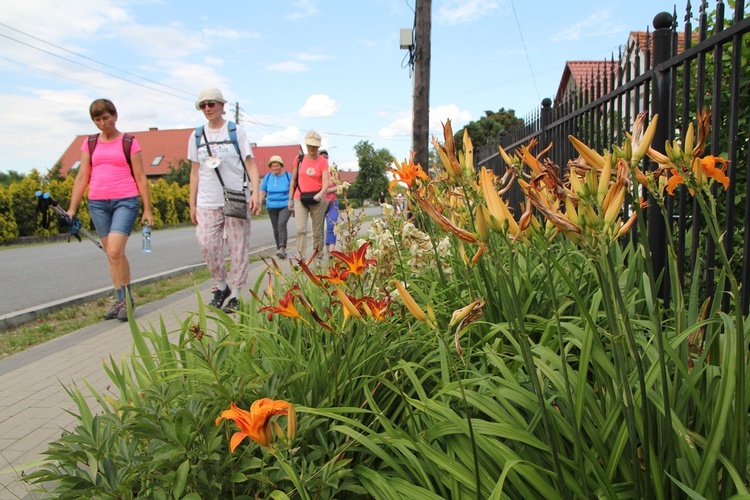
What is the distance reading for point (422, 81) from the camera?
27.8 feet

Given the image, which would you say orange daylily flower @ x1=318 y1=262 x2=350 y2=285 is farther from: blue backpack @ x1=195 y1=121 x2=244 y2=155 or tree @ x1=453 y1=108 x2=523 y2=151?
tree @ x1=453 y1=108 x2=523 y2=151

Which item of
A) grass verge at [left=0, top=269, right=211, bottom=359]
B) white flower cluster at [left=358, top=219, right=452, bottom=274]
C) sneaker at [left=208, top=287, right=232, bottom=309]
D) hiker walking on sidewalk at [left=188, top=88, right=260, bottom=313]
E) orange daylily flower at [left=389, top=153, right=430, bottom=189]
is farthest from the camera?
sneaker at [left=208, top=287, right=232, bottom=309]

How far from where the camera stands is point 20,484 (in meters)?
2.36

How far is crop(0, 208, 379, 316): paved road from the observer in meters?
7.46

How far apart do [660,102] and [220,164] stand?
12.0 ft

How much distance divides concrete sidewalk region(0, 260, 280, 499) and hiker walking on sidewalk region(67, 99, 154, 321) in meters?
0.66

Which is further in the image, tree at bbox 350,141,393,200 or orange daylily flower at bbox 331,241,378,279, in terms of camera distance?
tree at bbox 350,141,393,200

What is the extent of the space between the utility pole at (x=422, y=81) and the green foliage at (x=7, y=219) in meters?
15.0

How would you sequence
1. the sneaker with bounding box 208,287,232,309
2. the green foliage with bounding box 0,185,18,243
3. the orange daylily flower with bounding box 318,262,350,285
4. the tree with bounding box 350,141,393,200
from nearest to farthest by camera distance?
the orange daylily flower with bounding box 318,262,350,285 → the sneaker with bounding box 208,287,232,309 → the green foliage with bounding box 0,185,18,243 → the tree with bounding box 350,141,393,200

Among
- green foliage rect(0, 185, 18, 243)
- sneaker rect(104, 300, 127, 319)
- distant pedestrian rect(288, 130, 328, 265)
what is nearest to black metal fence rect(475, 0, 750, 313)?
distant pedestrian rect(288, 130, 328, 265)

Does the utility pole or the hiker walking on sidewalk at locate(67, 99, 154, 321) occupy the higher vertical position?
the utility pole

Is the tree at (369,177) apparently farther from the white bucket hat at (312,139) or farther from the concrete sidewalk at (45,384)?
the concrete sidewalk at (45,384)

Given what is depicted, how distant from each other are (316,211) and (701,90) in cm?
586

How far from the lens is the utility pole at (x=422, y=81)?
8445mm
